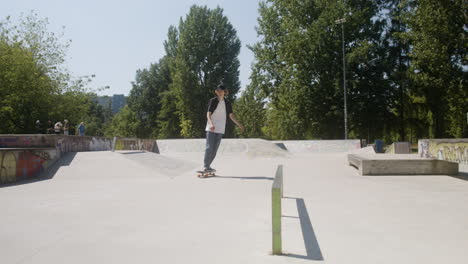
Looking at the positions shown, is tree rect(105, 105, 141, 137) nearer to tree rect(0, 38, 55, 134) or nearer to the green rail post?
tree rect(0, 38, 55, 134)

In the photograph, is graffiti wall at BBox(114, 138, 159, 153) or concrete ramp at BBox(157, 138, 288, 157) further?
concrete ramp at BBox(157, 138, 288, 157)

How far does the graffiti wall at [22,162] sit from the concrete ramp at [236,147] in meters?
10.0

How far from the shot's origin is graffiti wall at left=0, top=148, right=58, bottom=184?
288 inches

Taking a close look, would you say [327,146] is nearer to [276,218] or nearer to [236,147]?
[236,147]

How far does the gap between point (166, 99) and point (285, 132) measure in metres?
17.5

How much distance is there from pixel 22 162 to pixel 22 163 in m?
0.03

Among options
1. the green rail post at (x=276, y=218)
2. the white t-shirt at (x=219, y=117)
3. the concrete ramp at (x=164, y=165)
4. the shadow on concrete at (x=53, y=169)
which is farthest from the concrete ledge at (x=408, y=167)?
the shadow on concrete at (x=53, y=169)

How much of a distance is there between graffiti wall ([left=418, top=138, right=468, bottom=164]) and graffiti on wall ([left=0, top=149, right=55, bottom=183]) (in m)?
12.5

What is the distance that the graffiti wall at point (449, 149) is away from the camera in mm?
11547

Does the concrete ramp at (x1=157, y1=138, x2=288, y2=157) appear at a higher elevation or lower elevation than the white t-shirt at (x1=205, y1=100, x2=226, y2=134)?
lower

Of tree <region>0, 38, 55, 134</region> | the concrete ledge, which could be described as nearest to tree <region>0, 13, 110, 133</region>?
tree <region>0, 38, 55, 134</region>

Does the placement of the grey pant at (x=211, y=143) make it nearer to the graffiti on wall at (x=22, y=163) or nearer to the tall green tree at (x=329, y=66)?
the graffiti on wall at (x=22, y=163)

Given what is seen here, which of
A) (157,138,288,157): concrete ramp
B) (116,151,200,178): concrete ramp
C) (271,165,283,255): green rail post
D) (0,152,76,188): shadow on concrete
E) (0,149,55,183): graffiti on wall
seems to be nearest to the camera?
(271,165,283,255): green rail post

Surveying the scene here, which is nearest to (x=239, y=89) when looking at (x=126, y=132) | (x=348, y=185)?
(x=126, y=132)
